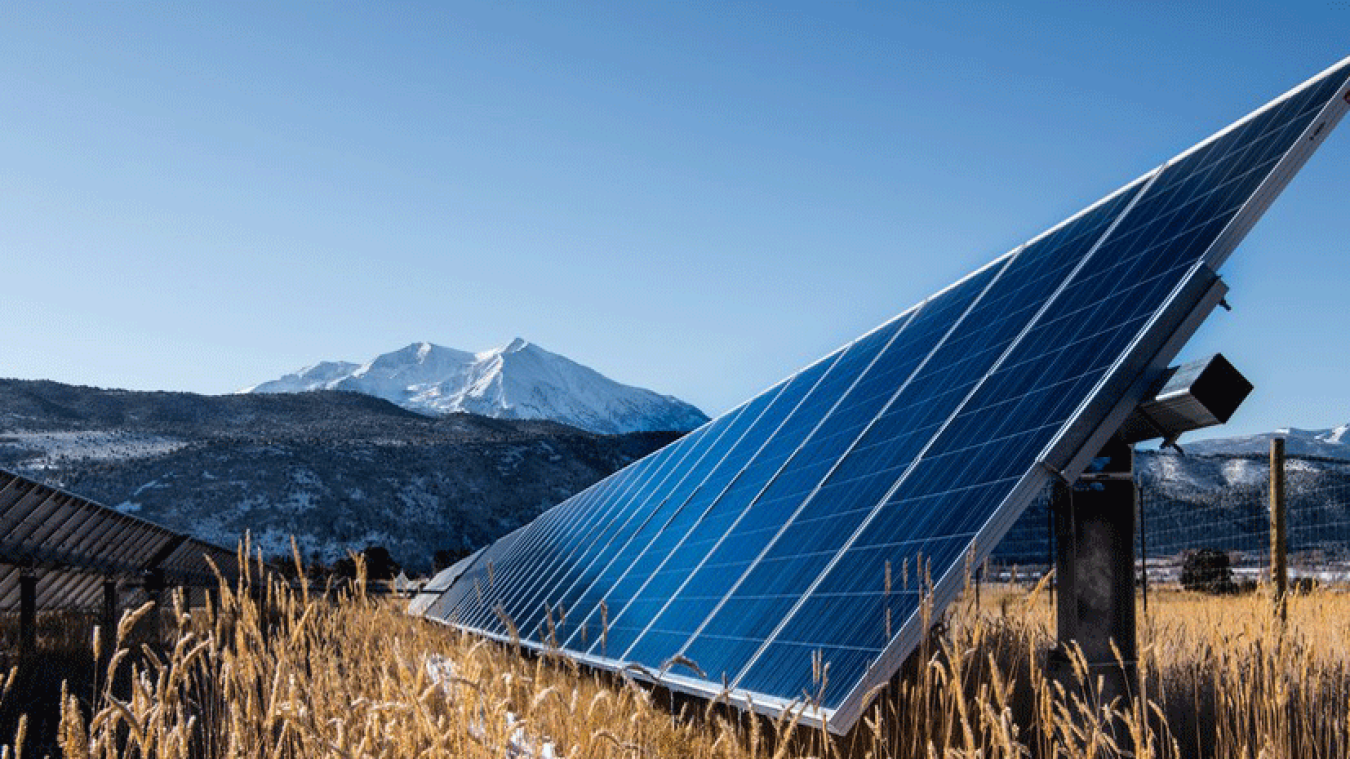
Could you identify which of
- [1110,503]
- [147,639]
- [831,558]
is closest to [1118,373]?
[1110,503]

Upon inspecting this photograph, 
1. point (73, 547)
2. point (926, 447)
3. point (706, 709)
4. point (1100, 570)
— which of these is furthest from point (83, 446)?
point (1100, 570)

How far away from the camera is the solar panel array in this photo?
1288 centimetres

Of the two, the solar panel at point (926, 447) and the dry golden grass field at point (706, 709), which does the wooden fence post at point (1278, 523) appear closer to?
the dry golden grass field at point (706, 709)

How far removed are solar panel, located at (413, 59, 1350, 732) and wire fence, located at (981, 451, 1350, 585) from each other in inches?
20.7

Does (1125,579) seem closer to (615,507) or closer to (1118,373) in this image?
(1118,373)

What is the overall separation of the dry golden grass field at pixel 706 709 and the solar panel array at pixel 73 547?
3.33 m

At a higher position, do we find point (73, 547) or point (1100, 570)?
point (1100, 570)

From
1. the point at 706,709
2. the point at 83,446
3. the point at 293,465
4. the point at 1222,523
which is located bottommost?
the point at 1222,523

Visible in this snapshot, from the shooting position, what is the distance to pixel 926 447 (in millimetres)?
6543

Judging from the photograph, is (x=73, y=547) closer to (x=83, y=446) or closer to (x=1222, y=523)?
(x=1222, y=523)

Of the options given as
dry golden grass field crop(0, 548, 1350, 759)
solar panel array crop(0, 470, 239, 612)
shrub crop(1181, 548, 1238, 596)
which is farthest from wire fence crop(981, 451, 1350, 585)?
solar panel array crop(0, 470, 239, 612)

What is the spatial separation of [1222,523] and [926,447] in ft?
192

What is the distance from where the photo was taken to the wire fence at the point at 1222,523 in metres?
16.7

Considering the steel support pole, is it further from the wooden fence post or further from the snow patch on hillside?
the snow patch on hillside
